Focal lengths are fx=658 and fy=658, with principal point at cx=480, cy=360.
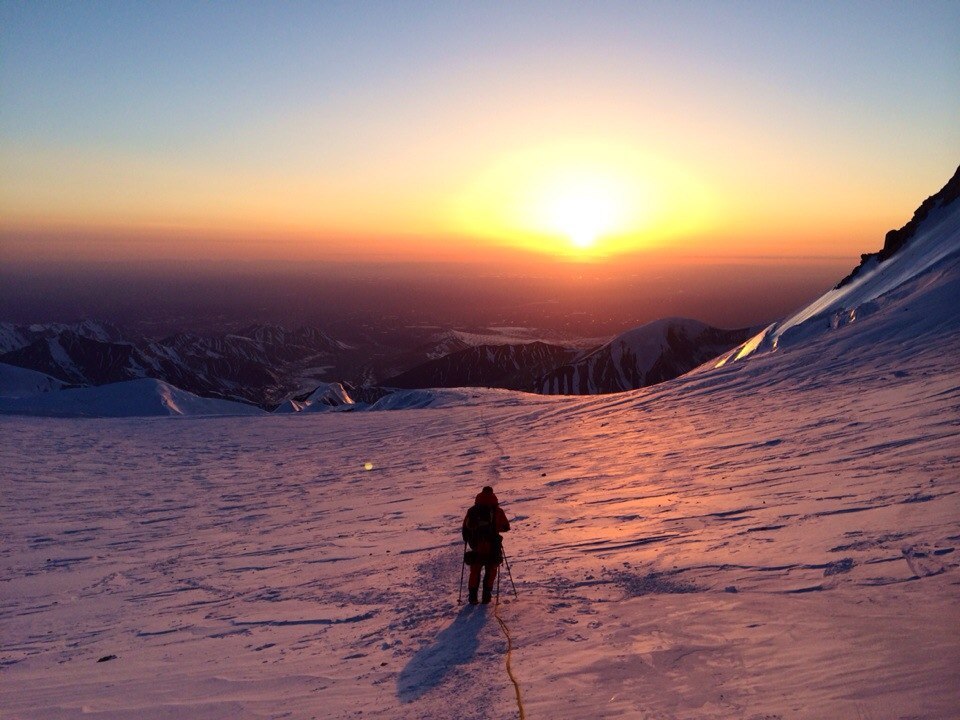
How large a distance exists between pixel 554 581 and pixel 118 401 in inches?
2356

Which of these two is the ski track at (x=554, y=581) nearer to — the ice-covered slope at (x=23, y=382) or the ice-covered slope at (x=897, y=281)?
the ice-covered slope at (x=897, y=281)

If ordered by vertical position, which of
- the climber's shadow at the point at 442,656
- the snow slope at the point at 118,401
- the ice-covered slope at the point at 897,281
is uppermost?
the ice-covered slope at the point at 897,281

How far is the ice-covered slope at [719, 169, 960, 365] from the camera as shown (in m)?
27.6

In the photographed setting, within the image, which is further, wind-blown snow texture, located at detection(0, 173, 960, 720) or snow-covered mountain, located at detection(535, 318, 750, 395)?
snow-covered mountain, located at detection(535, 318, 750, 395)

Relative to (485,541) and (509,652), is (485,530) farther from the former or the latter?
(509,652)

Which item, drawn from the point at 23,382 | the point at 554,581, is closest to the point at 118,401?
the point at 554,581

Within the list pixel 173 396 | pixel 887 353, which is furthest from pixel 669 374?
pixel 887 353

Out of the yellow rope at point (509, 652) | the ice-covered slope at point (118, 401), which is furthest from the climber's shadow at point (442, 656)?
the ice-covered slope at point (118, 401)

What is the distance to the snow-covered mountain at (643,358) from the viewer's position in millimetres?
133500

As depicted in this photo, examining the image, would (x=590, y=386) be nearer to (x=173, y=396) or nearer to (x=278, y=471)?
(x=173, y=396)

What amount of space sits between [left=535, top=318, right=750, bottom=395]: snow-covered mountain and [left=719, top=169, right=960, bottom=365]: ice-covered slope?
87.1 meters

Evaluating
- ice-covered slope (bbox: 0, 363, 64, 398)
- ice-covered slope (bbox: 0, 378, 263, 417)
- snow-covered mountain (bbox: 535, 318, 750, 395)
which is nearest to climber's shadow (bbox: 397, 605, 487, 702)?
ice-covered slope (bbox: 0, 378, 263, 417)

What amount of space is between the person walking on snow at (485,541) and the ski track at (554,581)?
0.45 m

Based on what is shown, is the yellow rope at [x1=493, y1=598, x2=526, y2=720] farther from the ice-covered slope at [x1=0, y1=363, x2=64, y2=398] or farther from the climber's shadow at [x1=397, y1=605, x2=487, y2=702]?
the ice-covered slope at [x1=0, y1=363, x2=64, y2=398]
